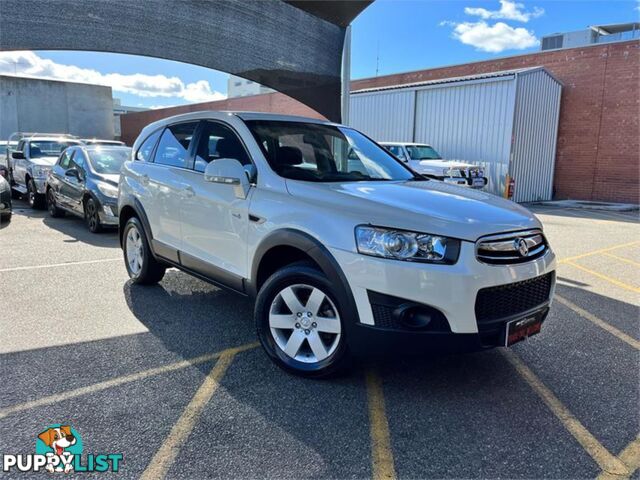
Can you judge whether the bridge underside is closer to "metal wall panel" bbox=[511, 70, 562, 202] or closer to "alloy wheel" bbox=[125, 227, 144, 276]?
"alloy wheel" bbox=[125, 227, 144, 276]

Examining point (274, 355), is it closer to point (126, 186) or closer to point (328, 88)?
point (126, 186)

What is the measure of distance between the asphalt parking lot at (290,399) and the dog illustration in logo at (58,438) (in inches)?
2.7

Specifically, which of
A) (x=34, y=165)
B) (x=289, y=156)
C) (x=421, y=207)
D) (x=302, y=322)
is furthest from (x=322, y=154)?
(x=34, y=165)

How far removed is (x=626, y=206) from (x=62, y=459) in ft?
56.7

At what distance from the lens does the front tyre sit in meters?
3.13

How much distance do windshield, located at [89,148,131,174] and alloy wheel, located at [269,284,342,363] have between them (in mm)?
6912

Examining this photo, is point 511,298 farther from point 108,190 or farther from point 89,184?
point 89,184

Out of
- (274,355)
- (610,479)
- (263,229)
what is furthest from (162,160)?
(610,479)

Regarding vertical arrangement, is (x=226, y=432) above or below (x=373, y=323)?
below

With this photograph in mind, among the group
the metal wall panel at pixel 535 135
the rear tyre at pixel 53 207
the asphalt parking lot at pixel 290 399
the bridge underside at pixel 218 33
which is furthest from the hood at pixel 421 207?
the metal wall panel at pixel 535 135

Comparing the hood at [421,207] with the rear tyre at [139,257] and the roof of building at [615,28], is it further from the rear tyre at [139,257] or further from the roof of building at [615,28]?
the roof of building at [615,28]

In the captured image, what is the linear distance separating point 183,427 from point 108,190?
6.74 meters

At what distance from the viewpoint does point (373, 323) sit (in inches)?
113

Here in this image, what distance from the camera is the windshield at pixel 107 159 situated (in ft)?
29.9
